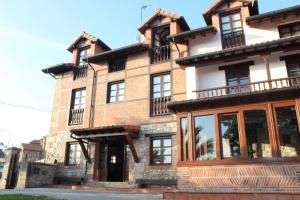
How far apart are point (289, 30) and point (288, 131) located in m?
5.03

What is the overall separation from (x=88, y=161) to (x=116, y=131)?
265 cm

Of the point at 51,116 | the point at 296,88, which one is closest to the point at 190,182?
the point at 296,88

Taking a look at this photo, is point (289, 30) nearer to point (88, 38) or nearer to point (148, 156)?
point (148, 156)

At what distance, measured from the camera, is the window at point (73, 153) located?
1409 centimetres

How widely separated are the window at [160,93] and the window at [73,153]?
15.8ft

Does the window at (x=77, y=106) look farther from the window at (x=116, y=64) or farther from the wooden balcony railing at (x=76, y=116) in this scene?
the window at (x=116, y=64)

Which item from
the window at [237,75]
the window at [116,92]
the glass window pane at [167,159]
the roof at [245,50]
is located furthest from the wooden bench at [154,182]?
the roof at [245,50]

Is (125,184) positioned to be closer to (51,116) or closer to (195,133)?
(195,133)

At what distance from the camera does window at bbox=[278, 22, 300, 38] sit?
10.9 m

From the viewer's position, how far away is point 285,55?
1059 cm

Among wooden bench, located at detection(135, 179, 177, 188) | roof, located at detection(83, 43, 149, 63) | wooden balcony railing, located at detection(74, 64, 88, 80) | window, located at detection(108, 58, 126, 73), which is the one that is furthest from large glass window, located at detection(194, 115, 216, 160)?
wooden balcony railing, located at detection(74, 64, 88, 80)

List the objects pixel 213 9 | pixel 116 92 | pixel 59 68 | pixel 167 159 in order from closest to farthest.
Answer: pixel 167 159
pixel 213 9
pixel 116 92
pixel 59 68

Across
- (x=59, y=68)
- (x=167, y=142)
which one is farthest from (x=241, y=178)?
(x=59, y=68)

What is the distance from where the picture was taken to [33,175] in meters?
12.9
